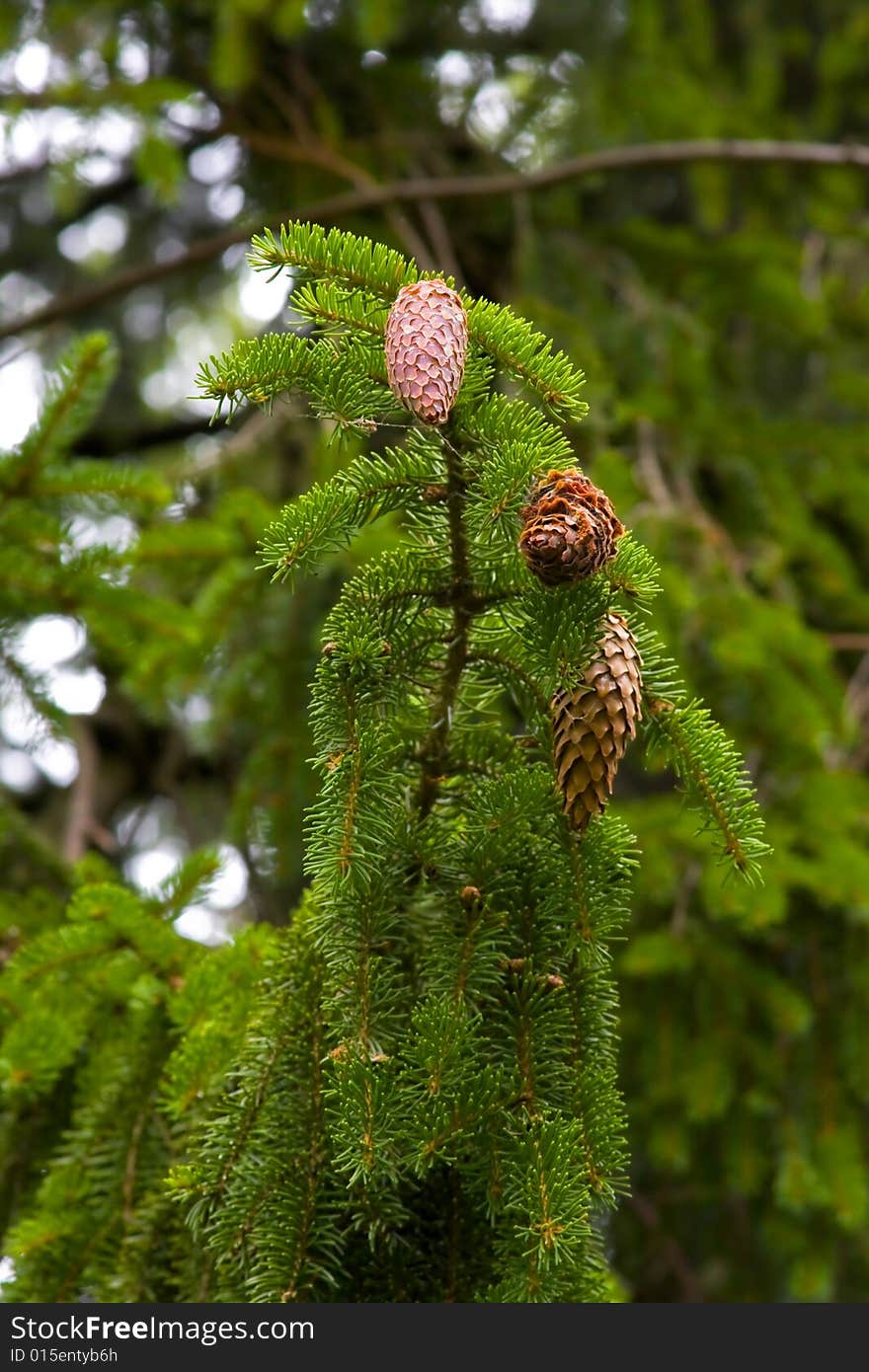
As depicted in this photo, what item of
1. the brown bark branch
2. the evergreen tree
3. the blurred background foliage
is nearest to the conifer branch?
the evergreen tree

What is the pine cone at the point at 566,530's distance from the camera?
37.5 inches

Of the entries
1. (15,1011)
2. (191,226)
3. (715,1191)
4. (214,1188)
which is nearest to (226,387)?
(214,1188)

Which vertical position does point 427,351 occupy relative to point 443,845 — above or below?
above

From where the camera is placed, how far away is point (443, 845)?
3.71 ft

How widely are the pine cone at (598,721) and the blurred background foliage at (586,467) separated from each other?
0.74m

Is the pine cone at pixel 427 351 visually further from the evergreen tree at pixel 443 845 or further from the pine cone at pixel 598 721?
the pine cone at pixel 598 721

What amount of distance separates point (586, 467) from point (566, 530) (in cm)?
184

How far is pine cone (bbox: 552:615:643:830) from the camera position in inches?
38.6

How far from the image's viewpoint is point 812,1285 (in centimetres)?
258

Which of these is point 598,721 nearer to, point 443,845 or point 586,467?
point 443,845

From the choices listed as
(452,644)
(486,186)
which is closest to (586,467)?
(486,186)

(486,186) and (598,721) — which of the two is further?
(486,186)

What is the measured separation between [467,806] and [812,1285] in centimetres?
193

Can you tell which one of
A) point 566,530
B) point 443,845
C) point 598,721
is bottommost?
point 443,845
